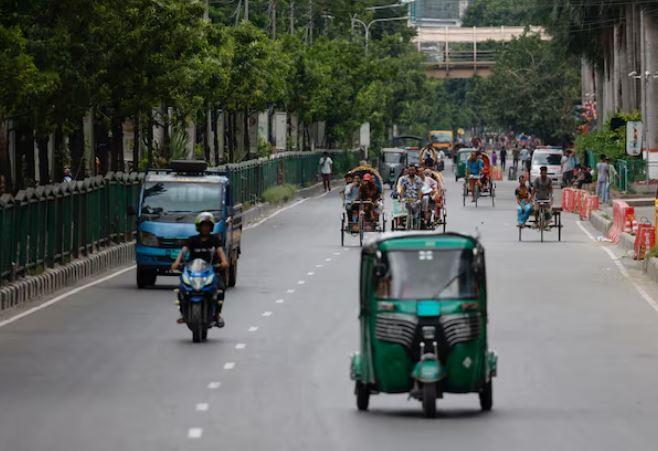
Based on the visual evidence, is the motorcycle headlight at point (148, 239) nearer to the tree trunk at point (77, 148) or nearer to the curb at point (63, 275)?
the curb at point (63, 275)

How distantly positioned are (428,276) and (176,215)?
16000mm

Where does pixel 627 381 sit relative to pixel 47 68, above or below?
below

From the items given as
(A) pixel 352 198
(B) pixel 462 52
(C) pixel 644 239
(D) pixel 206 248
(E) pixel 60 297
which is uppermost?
(B) pixel 462 52

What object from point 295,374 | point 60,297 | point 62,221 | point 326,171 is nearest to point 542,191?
point 62,221

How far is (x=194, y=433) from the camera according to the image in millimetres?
15367

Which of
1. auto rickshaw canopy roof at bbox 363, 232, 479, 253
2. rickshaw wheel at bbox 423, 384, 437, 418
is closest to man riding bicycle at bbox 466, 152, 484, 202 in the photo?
auto rickshaw canopy roof at bbox 363, 232, 479, 253

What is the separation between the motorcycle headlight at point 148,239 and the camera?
3095cm

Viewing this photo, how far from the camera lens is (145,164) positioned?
55.3 m

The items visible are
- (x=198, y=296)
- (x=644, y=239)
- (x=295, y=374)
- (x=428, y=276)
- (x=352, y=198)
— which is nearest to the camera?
(x=428, y=276)

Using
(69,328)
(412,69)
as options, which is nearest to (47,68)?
(69,328)

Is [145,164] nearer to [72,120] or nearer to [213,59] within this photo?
[213,59]

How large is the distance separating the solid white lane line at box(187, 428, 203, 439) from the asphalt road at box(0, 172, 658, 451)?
4 cm

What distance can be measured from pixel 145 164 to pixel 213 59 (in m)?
3.94

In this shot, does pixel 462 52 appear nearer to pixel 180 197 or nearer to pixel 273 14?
pixel 273 14
